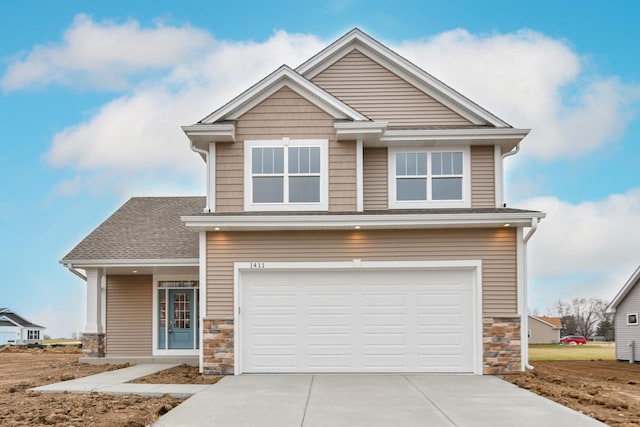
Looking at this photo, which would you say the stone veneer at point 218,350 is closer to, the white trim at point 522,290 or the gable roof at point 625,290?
the white trim at point 522,290

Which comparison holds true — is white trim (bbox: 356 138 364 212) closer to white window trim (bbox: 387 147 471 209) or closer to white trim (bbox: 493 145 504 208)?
white window trim (bbox: 387 147 471 209)

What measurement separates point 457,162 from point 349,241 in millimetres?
3320

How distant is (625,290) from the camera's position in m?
27.9

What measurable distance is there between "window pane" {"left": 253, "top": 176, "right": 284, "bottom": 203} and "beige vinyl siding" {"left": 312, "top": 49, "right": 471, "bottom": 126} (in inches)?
118

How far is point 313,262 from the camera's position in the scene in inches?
559

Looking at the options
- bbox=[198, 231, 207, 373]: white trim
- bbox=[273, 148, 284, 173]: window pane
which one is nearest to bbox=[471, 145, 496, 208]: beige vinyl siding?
bbox=[273, 148, 284, 173]: window pane

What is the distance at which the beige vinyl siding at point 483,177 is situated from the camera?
15047 mm

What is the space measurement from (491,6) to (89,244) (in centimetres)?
1262

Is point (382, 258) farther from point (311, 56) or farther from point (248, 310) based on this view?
point (311, 56)

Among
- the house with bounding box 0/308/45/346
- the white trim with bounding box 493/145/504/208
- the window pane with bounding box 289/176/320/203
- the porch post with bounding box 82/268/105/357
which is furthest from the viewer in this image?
the house with bounding box 0/308/45/346

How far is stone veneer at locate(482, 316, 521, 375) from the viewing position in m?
14.0

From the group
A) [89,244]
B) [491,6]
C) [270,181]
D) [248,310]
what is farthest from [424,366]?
[89,244]

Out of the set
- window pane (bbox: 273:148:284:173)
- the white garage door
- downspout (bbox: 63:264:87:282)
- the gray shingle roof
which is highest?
window pane (bbox: 273:148:284:173)

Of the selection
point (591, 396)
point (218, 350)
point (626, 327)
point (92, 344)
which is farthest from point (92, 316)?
point (626, 327)
